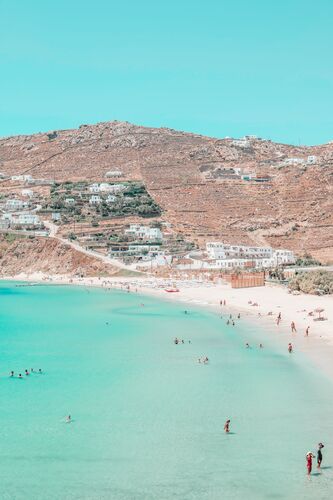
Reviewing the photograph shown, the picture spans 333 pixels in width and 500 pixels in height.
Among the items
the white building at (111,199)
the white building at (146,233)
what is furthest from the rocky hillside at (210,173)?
the white building at (111,199)

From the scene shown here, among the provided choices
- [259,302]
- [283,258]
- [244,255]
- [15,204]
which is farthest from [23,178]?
[259,302]

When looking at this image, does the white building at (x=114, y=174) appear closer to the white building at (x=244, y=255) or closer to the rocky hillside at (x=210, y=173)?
the rocky hillside at (x=210, y=173)

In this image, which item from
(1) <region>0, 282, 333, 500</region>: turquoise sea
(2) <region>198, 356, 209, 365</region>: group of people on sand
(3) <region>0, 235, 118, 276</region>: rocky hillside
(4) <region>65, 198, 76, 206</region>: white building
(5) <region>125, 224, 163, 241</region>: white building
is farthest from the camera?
(4) <region>65, 198, 76, 206</region>: white building

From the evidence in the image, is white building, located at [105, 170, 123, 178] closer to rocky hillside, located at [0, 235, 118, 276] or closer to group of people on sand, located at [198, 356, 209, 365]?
rocky hillside, located at [0, 235, 118, 276]

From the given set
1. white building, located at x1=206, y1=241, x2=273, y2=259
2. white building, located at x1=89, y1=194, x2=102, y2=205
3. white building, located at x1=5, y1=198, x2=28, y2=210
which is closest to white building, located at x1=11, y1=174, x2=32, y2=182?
white building, located at x1=5, y1=198, x2=28, y2=210

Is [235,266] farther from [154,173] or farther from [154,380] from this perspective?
[154,380]

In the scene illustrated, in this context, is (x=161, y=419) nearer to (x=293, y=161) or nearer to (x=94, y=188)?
(x=94, y=188)

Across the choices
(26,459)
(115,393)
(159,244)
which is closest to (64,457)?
(26,459)
